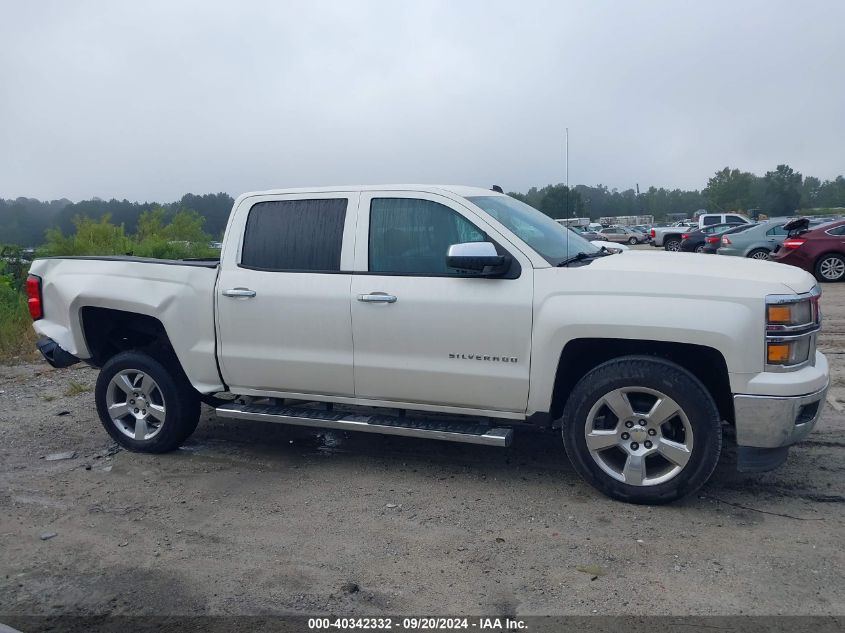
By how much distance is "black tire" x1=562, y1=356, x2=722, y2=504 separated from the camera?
14.4ft

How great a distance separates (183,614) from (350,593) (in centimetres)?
77

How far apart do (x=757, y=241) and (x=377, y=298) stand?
1687cm

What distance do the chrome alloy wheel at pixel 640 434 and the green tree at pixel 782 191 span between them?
73.7 metres

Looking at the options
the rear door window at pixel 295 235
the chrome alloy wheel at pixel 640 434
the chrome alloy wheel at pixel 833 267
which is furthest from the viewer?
the chrome alloy wheel at pixel 833 267

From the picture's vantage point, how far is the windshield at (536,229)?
196 inches

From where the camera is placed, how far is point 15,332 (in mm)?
11289

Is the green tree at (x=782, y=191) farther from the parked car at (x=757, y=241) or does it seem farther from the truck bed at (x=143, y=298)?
the truck bed at (x=143, y=298)

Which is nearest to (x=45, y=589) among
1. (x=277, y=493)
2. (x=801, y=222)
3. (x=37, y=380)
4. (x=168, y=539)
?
(x=168, y=539)

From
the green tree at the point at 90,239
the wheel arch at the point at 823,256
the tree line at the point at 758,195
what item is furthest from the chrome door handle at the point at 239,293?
the tree line at the point at 758,195

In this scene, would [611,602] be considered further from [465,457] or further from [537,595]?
[465,457]

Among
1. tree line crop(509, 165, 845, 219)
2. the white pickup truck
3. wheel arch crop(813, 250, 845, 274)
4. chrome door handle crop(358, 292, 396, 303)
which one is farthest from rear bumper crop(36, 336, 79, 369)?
tree line crop(509, 165, 845, 219)

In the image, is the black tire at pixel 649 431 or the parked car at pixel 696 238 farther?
the parked car at pixel 696 238

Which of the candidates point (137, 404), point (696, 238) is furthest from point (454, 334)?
point (696, 238)

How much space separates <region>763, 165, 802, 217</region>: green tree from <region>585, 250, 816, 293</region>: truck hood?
73053mm
